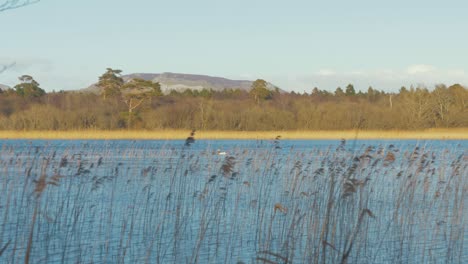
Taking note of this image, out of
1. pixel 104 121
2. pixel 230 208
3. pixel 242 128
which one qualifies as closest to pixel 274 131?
pixel 242 128

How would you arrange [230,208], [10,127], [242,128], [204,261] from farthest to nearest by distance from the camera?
1. [242,128]
2. [10,127]
3. [230,208]
4. [204,261]

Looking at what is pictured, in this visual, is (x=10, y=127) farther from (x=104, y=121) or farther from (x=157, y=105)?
(x=157, y=105)

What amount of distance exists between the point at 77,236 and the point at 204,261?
1.61 meters

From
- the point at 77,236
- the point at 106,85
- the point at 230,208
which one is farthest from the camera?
the point at 106,85

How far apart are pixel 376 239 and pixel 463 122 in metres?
40.2

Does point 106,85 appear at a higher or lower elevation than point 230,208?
higher

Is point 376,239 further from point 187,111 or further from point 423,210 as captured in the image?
point 187,111

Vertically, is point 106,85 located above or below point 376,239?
above

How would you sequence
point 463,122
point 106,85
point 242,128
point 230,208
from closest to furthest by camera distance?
point 230,208, point 242,128, point 463,122, point 106,85

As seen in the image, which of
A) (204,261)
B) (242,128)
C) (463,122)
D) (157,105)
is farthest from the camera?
(157,105)

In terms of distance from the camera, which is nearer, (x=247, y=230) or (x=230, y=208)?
(x=247, y=230)

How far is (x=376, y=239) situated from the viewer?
733 cm

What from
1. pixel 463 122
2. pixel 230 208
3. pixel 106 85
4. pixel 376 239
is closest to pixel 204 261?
pixel 376 239

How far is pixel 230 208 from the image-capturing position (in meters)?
9.29
